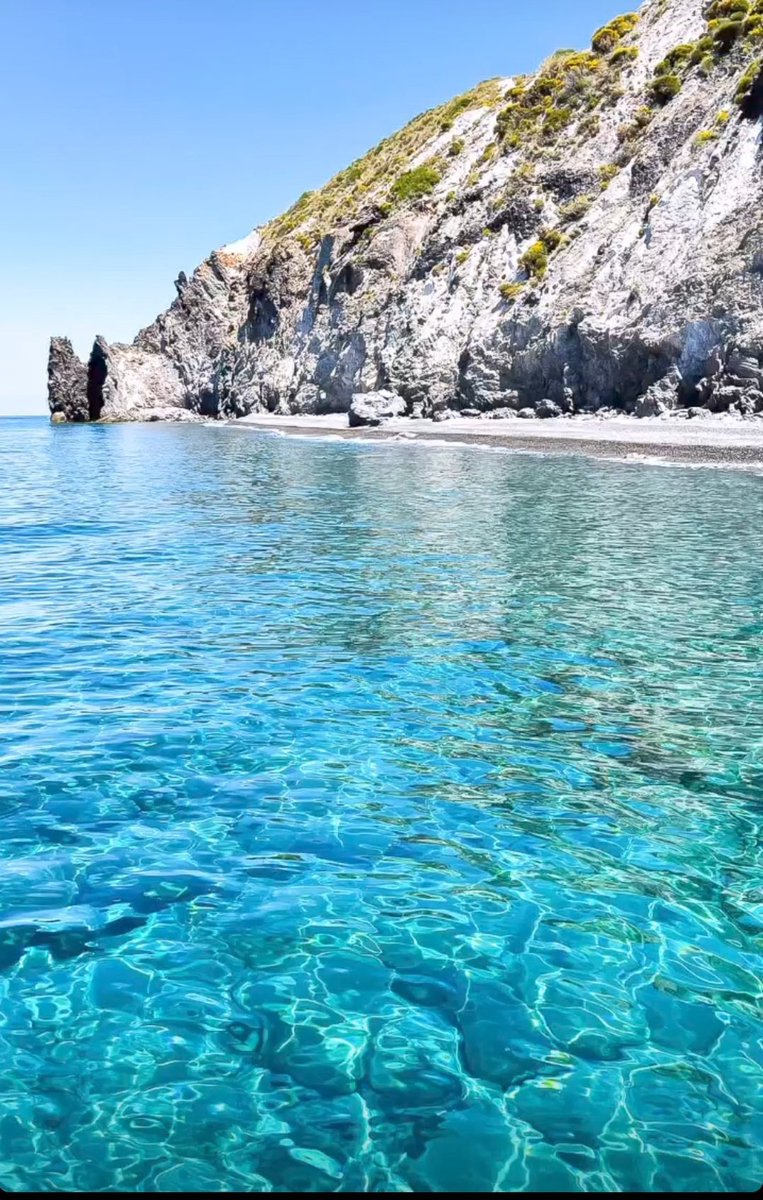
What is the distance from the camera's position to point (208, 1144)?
167 inches

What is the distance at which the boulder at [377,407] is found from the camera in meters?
65.1

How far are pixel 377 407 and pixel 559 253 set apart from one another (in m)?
16.7

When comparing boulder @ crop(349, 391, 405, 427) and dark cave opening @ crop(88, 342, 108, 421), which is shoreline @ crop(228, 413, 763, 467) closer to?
boulder @ crop(349, 391, 405, 427)

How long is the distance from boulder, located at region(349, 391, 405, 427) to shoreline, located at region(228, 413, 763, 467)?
2498 millimetres

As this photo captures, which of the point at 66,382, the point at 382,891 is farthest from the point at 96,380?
the point at 382,891

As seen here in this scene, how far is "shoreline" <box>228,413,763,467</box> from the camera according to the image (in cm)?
3522

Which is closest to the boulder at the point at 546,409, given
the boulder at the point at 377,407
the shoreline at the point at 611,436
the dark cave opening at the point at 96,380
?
the shoreline at the point at 611,436

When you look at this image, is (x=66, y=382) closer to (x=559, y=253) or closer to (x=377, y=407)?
(x=377, y=407)

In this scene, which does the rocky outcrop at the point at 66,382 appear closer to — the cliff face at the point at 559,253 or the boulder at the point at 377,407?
the cliff face at the point at 559,253

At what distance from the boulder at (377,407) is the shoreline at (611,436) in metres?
2.50

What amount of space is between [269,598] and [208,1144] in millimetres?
11397

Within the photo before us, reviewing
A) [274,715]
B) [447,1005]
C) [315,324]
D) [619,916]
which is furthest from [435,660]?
[315,324]

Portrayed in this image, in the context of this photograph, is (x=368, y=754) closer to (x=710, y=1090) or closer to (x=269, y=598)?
(x=710, y=1090)

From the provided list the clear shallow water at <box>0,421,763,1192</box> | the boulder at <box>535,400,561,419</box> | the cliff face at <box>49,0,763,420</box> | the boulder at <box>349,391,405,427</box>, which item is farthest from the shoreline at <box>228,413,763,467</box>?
the clear shallow water at <box>0,421,763,1192</box>
